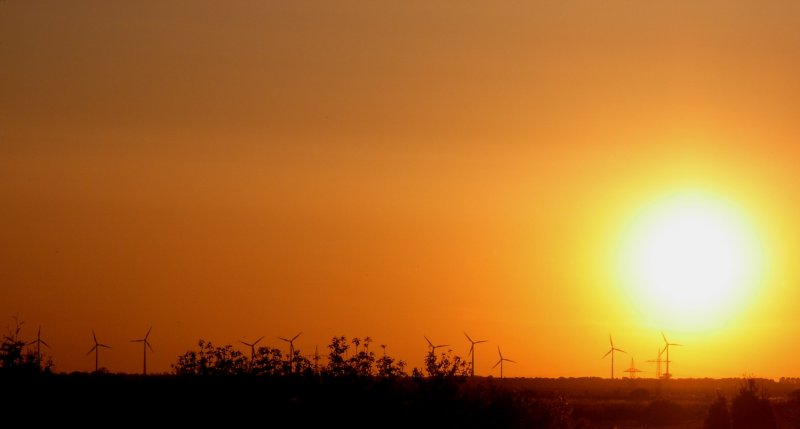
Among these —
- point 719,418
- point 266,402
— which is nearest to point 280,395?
point 266,402

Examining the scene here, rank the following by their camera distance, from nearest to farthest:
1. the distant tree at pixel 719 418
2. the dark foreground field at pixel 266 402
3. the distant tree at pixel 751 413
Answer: the dark foreground field at pixel 266 402, the distant tree at pixel 719 418, the distant tree at pixel 751 413

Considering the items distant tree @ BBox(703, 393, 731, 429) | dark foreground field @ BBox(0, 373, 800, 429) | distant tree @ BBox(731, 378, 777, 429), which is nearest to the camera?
dark foreground field @ BBox(0, 373, 800, 429)

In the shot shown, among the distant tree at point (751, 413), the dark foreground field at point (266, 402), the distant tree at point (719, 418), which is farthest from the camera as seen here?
the distant tree at point (751, 413)

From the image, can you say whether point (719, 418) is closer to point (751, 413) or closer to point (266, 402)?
point (751, 413)

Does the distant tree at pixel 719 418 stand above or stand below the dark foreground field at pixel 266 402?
below

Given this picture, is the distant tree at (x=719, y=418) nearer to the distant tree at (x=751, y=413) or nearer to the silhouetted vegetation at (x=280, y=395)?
the distant tree at (x=751, y=413)

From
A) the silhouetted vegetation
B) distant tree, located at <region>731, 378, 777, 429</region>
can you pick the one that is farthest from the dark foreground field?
distant tree, located at <region>731, 378, 777, 429</region>

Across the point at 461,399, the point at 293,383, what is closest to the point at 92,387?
the point at 293,383

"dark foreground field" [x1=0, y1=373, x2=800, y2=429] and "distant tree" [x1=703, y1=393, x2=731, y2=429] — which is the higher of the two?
"dark foreground field" [x1=0, y1=373, x2=800, y2=429]

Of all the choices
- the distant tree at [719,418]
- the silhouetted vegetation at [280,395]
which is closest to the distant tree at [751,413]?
the distant tree at [719,418]

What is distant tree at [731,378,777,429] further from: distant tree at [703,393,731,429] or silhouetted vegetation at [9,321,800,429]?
silhouetted vegetation at [9,321,800,429]

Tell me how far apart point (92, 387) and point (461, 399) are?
61.3 feet

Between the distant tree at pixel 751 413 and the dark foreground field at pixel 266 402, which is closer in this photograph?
the dark foreground field at pixel 266 402

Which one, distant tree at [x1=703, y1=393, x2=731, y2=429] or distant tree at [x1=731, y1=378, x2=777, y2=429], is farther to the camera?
distant tree at [x1=731, y1=378, x2=777, y2=429]
